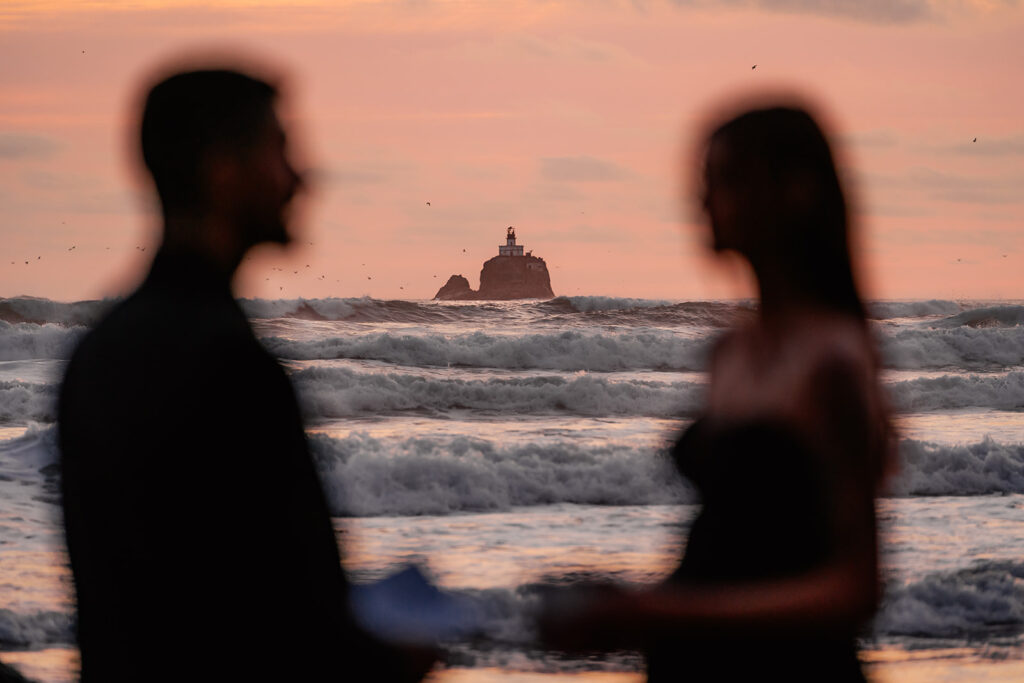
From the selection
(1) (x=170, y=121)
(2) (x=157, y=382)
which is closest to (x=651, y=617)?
(2) (x=157, y=382)

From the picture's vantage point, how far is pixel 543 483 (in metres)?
12.4

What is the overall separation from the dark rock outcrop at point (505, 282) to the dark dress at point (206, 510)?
11038 cm

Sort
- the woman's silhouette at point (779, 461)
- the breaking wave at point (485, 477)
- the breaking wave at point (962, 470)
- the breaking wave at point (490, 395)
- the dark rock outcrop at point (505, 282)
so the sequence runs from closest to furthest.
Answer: the woman's silhouette at point (779, 461)
the breaking wave at point (485, 477)
the breaking wave at point (962, 470)
the breaking wave at point (490, 395)
the dark rock outcrop at point (505, 282)

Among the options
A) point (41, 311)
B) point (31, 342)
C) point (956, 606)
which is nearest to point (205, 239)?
point (956, 606)

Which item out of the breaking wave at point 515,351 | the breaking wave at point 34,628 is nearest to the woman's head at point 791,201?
the breaking wave at point 34,628

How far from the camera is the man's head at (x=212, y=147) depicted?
1729 millimetres

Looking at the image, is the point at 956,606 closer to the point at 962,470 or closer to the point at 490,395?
the point at 962,470

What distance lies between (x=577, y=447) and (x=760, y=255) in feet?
39.9

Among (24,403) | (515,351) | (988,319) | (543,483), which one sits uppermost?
(988,319)

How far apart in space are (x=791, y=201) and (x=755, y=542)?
493 mm

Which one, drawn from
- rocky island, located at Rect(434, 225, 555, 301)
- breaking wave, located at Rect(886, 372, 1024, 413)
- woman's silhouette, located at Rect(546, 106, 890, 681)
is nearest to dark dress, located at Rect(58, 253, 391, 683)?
woman's silhouette, located at Rect(546, 106, 890, 681)

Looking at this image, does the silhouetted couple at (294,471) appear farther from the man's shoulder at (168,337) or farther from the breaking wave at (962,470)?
the breaking wave at (962,470)

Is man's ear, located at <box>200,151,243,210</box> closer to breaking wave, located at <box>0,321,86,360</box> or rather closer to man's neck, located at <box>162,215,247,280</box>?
man's neck, located at <box>162,215,247,280</box>

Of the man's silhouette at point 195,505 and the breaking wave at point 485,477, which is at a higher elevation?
the man's silhouette at point 195,505
